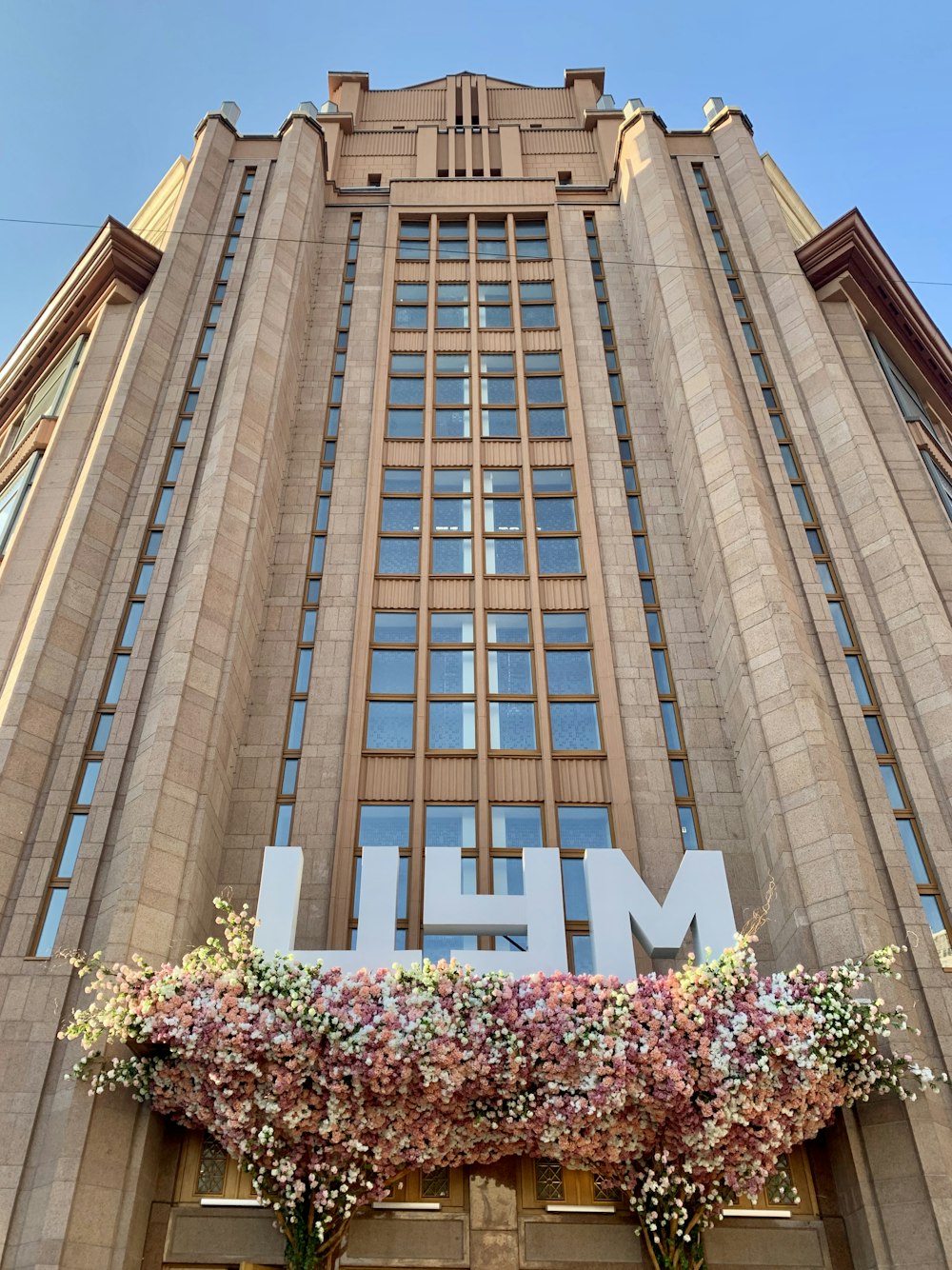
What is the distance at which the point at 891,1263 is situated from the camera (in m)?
16.5

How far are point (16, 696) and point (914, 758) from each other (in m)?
20.1

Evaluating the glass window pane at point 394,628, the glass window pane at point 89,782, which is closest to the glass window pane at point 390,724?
the glass window pane at point 394,628

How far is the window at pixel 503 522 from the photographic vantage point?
28609 millimetres

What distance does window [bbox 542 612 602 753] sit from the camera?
24766mm

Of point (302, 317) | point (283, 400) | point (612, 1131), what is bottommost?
point (612, 1131)

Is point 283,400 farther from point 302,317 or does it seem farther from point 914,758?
point 914,758

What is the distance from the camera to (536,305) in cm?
3578

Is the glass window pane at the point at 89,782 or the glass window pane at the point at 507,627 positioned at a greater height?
the glass window pane at the point at 507,627

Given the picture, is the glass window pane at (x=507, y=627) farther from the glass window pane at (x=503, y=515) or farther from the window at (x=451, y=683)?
the glass window pane at (x=503, y=515)

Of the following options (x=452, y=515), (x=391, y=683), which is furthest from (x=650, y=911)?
(x=452, y=515)

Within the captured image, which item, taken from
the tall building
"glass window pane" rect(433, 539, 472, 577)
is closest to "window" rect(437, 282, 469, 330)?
the tall building

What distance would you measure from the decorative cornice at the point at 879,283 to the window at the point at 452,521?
560 inches

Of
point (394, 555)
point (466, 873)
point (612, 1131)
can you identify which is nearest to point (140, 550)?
point (394, 555)

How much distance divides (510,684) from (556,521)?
5897mm
